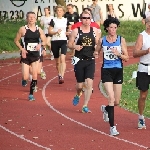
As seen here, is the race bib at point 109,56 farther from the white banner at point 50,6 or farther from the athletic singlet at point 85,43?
the white banner at point 50,6

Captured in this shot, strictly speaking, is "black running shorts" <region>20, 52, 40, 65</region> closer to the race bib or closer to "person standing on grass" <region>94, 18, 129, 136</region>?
"person standing on grass" <region>94, 18, 129, 136</region>

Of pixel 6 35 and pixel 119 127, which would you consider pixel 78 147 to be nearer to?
pixel 119 127

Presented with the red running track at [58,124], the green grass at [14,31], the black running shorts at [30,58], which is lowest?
the green grass at [14,31]

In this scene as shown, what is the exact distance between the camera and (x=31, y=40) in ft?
59.8

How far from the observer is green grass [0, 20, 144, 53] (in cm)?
3519

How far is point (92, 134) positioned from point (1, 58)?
18.7 m

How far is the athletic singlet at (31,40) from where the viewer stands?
59.7 ft

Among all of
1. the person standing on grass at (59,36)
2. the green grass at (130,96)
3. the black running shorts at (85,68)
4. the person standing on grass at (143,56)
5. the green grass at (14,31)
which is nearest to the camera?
the person standing on grass at (143,56)

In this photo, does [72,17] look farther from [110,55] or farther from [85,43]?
[110,55]

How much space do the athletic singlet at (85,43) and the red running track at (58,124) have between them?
44.6 inches

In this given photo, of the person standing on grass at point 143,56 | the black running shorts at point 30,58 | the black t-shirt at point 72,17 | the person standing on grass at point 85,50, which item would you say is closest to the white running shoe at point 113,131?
the person standing on grass at point 143,56

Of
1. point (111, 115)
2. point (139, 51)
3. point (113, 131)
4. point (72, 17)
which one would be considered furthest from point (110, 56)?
point (72, 17)

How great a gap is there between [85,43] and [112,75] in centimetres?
222

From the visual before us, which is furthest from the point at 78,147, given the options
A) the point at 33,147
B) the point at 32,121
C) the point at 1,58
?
the point at 1,58
